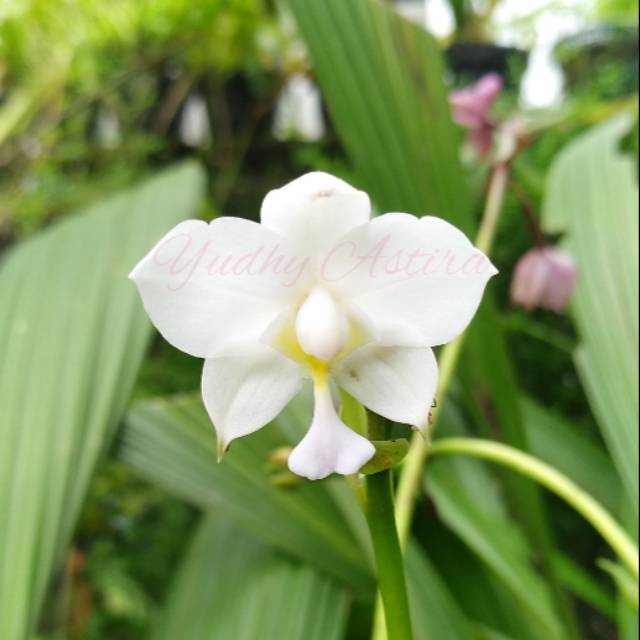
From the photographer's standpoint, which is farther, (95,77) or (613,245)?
(95,77)

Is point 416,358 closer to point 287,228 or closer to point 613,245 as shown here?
point 287,228

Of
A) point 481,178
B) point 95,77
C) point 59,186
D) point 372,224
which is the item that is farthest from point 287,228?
point 95,77

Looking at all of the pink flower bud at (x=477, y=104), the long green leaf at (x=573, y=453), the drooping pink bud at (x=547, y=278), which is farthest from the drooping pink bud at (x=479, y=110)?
the long green leaf at (x=573, y=453)

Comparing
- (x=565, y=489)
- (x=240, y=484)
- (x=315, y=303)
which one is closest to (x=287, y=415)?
(x=240, y=484)

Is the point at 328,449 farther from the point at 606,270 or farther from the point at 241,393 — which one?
the point at 606,270

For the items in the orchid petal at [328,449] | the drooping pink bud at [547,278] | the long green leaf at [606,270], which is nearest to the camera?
the orchid petal at [328,449]

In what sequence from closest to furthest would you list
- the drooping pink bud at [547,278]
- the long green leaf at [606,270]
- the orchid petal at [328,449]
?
the orchid petal at [328,449] → the long green leaf at [606,270] → the drooping pink bud at [547,278]

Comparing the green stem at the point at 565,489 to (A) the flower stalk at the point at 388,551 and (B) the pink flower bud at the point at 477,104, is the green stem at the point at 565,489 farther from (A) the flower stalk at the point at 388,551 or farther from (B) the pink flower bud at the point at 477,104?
(B) the pink flower bud at the point at 477,104
